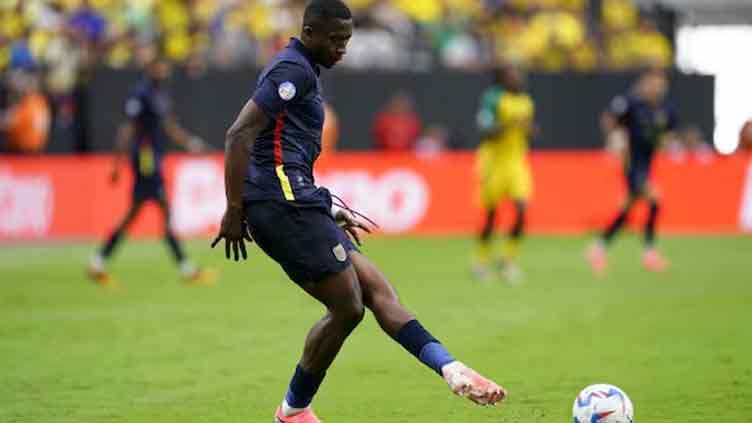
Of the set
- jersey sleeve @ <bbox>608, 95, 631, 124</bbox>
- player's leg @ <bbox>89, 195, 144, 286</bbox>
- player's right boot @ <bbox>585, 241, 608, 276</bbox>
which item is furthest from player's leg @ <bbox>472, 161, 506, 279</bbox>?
player's leg @ <bbox>89, 195, 144, 286</bbox>

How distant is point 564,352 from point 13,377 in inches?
161

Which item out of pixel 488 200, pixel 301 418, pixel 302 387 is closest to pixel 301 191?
pixel 302 387

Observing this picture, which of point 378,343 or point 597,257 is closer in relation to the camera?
point 378,343

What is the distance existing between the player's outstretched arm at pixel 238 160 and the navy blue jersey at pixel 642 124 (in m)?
12.9

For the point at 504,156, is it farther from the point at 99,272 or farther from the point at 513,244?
the point at 99,272

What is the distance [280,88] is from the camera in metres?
7.40

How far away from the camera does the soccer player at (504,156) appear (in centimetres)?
1817

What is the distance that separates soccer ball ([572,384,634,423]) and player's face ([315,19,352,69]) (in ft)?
7.05

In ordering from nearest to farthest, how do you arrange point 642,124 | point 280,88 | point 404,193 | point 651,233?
1. point 280,88
2. point 651,233
3. point 642,124
4. point 404,193

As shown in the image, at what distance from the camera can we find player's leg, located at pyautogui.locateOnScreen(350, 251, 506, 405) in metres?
7.29

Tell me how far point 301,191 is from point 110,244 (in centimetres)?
978

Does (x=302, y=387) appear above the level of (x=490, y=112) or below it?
above

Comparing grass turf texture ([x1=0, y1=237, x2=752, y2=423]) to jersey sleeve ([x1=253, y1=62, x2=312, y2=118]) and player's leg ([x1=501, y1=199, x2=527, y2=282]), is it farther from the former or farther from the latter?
jersey sleeve ([x1=253, y1=62, x2=312, y2=118])

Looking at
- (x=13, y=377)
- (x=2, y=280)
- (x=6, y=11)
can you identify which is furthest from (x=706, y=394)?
(x=6, y=11)
